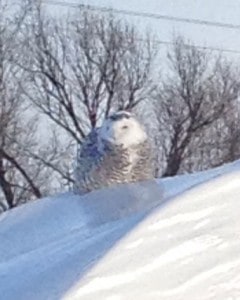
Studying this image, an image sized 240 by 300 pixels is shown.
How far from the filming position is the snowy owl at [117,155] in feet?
4.72

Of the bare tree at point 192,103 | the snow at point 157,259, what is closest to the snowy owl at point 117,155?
the snow at point 157,259

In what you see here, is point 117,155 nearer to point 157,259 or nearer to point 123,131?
point 123,131

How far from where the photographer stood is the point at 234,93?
16781 millimetres

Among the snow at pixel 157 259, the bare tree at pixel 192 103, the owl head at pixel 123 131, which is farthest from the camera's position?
the bare tree at pixel 192 103

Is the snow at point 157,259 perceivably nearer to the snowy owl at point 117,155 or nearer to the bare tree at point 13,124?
the snowy owl at point 117,155

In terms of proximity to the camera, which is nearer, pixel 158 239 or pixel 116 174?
pixel 158 239

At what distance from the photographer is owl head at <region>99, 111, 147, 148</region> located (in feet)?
4.71

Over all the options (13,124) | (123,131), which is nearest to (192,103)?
(13,124)

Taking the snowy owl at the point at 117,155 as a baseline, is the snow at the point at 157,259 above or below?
below

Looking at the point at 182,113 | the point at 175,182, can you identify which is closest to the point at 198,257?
the point at 175,182

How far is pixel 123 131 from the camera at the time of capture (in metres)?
1.45

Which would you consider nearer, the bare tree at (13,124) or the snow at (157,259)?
the snow at (157,259)

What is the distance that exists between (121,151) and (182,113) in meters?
15.1

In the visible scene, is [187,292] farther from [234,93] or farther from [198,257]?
[234,93]
